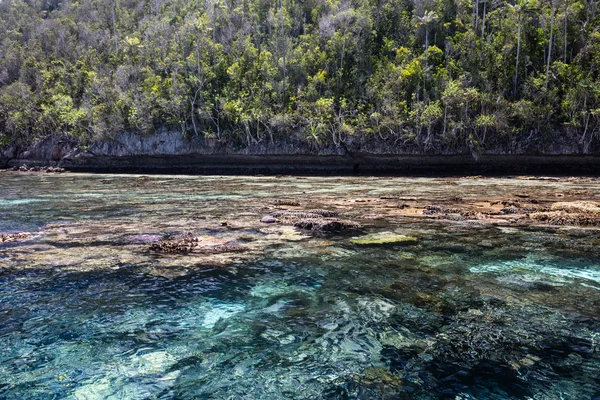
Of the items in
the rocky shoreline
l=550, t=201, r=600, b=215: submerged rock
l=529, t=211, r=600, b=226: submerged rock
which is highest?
the rocky shoreline

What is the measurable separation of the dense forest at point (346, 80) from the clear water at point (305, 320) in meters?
33.1

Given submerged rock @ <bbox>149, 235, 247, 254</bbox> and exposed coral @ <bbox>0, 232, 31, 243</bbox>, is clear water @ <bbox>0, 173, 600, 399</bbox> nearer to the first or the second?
submerged rock @ <bbox>149, 235, 247, 254</bbox>

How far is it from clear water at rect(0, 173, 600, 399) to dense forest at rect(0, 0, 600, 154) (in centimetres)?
3310

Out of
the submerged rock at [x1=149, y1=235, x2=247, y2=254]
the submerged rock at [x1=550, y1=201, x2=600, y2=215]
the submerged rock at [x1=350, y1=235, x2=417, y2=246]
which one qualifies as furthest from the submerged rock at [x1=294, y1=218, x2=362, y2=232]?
the submerged rock at [x1=550, y1=201, x2=600, y2=215]

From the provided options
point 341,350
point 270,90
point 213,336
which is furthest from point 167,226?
point 270,90

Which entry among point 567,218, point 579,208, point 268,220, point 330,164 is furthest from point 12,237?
point 330,164

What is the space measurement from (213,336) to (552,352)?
4.03 metres

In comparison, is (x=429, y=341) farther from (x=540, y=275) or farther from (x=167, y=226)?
(x=167, y=226)

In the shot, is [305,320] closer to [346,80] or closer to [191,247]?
[191,247]

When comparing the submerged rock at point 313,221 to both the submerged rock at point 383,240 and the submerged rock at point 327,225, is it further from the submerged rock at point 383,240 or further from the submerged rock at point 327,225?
the submerged rock at point 383,240

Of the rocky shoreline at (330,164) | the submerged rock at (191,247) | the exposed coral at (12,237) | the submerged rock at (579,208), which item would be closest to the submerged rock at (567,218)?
the submerged rock at (579,208)

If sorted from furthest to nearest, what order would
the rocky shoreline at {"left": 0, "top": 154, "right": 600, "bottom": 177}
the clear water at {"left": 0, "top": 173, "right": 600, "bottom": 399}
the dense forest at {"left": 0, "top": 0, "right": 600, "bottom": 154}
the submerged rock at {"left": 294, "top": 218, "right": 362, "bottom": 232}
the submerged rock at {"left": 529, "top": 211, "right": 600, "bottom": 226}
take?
the dense forest at {"left": 0, "top": 0, "right": 600, "bottom": 154} < the rocky shoreline at {"left": 0, "top": 154, "right": 600, "bottom": 177} < the submerged rock at {"left": 529, "top": 211, "right": 600, "bottom": 226} < the submerged rock at {"left": 294, "top": 218, "right": 362, "bottom": 232} < the clear water at {"left": 0, "top": 173, "right": 600, "bottom": 399}

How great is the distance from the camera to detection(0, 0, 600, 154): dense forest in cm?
3894

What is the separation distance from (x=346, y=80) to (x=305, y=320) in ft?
152
